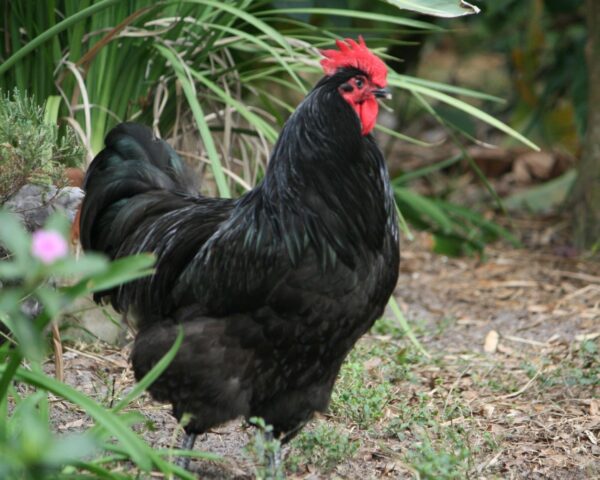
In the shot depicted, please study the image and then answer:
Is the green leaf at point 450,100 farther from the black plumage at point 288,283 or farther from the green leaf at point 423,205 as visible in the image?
the green leaf at point 423,205

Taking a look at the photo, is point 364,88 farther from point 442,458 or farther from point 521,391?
point 521,391

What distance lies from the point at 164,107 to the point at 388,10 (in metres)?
2.79

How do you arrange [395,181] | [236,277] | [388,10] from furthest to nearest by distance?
[388,10], [395,181], [236,277]

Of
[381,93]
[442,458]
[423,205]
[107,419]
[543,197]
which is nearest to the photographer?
[107,419]

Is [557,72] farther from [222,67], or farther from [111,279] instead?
[111,279]

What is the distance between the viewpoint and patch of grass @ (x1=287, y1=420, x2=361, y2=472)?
10.6ft

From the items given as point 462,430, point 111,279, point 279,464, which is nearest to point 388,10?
point 462,430

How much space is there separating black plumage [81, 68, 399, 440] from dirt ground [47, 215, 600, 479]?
198mm

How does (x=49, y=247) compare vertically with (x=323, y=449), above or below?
above

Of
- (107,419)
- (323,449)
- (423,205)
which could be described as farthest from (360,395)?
(423,205)

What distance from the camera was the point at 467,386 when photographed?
4344mm

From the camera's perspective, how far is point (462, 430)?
3650mm

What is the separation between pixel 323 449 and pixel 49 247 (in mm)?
1808

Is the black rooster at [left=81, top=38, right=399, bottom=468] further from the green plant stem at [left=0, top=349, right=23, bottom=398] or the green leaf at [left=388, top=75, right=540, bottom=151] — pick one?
the green leaf at [left=388, top=75, right=540, bottom=151]
